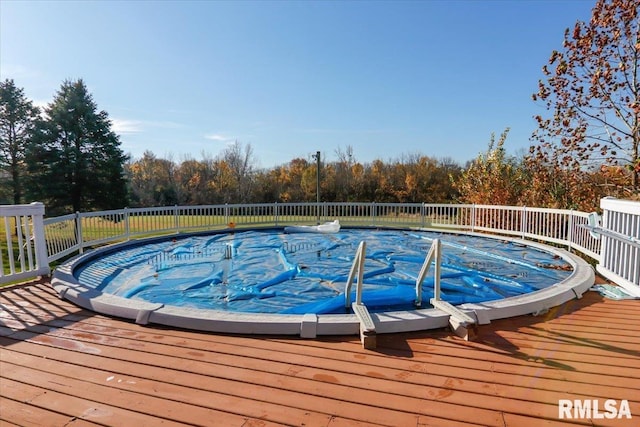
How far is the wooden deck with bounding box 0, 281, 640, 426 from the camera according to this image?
6.03 feet

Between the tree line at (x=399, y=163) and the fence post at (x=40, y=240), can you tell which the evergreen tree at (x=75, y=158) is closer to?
the tree line at (x=399, y=163)

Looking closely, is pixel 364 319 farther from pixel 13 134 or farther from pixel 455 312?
pixel 13 134

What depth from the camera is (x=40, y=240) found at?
471cm

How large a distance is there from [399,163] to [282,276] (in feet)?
70.2

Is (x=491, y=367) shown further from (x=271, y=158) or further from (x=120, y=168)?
(x=271, y=158)

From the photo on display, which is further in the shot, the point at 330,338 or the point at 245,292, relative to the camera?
the point at 245,292

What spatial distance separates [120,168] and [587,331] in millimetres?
20142

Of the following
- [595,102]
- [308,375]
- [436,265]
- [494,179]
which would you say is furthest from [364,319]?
[494,179]

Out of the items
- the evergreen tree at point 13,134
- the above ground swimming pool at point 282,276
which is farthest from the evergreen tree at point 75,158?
the above ground swimming pool at point 282,276

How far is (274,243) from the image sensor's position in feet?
27.4

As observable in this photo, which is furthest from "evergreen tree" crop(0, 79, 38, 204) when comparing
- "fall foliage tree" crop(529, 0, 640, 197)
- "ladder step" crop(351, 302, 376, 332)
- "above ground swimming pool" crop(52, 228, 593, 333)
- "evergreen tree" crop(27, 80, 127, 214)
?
"fall foliage tree" crop(529, 0, 640, 197)

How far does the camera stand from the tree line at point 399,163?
295 inches

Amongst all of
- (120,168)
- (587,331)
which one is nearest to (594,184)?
(587,331)

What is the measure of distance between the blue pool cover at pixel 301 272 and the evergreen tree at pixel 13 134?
15.1m
